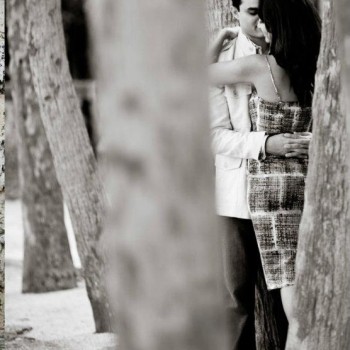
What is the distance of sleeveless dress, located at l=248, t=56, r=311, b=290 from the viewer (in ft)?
14.2

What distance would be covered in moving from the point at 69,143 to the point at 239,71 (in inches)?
107

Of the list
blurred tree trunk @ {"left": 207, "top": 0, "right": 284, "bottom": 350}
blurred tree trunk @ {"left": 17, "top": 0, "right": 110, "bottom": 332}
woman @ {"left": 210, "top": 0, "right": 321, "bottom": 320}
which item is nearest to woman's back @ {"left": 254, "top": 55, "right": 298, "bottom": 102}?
woman @ {"left": 210, "top": 0, "right": 321, "bottom": 320}

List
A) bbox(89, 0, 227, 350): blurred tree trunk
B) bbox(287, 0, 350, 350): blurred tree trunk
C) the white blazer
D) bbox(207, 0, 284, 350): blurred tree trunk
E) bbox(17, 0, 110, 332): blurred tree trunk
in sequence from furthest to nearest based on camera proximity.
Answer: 1. bbox(17, 0, 110, 332): blurred tree trunk
2. bbox(207, 0, 284, 350): blurred tree trunk
3. the white blazer
4. bbox(287, 0, 350, 350): blurred tree trunk
5. bbox(89, 0, 227, 350): blurred tree trunk

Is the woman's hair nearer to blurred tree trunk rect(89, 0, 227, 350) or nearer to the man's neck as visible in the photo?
the man's neck

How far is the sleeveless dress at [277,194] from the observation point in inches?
170

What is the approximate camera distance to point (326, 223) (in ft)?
12.6

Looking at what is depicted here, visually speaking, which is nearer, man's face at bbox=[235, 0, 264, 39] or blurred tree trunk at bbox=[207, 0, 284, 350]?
man's face at bbox=[235, 0, 264, 39]

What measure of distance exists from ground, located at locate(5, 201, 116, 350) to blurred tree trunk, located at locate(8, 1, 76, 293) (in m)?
0.18

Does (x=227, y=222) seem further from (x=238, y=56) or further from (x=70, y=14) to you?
(x=70, y=14)

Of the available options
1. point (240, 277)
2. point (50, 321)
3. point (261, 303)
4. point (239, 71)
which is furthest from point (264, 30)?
point (50, 321)

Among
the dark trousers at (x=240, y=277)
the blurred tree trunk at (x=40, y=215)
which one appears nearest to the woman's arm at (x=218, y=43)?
the dark trousers at (x=240, y=277)

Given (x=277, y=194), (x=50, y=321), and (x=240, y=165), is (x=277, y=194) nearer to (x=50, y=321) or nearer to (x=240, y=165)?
(x=240, y=165)

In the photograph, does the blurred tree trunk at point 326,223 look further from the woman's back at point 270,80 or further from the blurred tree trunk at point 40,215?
the blurred tree trunk at point 40,215

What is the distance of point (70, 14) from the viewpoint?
54.0 feet
